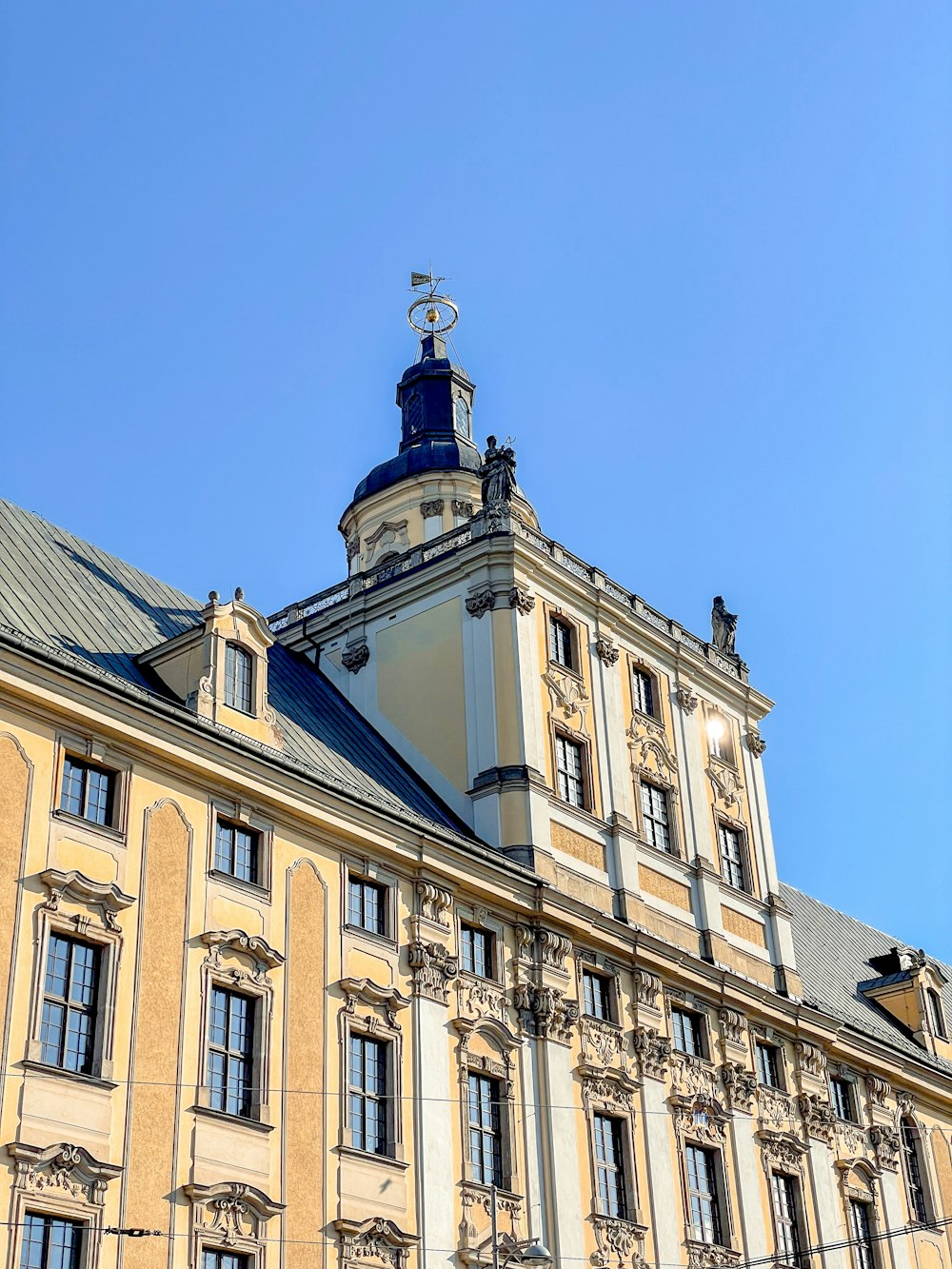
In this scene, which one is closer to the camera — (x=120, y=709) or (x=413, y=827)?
(x=120, y=709)

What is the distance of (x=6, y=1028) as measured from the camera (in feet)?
88.5

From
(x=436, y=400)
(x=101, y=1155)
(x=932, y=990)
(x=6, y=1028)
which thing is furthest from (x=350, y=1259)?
(x=436, y=400)

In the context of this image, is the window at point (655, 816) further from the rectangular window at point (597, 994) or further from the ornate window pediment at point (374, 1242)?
the ornate window pediment at point (374, 1242)

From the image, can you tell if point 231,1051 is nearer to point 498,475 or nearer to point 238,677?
point 238,677

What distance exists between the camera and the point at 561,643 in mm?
43844

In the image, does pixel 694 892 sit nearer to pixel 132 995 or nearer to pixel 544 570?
pixel 544 570

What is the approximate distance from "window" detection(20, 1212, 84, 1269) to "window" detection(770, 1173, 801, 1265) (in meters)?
20.0

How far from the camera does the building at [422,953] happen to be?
2877 centimetres

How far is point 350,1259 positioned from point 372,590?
19.0 meters

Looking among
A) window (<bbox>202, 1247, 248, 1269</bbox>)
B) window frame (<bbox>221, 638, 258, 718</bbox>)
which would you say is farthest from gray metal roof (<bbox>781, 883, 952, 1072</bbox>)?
window (<bbox>202, 1247, 248, 1269</bbox>)

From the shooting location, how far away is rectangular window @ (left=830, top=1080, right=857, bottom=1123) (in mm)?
46156

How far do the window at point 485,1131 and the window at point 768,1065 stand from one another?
10.2 m

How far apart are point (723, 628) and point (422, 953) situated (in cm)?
1949

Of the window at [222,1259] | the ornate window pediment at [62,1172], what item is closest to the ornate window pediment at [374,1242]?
the window at [222,1259]
